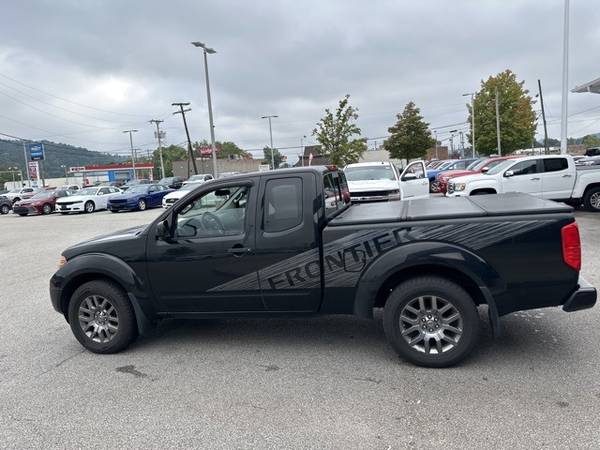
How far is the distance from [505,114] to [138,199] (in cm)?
3289

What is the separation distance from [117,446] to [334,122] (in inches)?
1333

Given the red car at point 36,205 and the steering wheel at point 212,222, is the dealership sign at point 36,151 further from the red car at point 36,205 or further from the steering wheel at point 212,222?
the steering wheel at point 212,222

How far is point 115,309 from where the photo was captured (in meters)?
4.42

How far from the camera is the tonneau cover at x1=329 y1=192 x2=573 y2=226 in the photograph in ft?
12.0

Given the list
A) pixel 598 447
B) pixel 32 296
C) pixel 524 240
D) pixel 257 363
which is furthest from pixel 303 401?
pixel 32 296

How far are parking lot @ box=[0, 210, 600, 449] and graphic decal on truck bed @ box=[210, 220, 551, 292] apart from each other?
75 centimetres

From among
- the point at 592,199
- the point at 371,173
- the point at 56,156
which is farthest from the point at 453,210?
the point at 56,156

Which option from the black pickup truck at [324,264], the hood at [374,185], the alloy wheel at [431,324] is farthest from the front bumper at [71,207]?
the alloy wheel at [431,324]

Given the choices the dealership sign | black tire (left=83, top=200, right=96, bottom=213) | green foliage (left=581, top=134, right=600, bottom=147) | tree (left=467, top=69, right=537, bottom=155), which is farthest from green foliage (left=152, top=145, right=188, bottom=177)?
green foliage (left=581, top=134, right=600, bottom=147)

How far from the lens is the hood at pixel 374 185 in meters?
11.1

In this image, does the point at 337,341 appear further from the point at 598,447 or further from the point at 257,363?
the point at 598,447

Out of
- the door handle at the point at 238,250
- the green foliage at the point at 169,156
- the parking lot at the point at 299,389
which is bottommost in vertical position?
the parking lot at the point at 299,389

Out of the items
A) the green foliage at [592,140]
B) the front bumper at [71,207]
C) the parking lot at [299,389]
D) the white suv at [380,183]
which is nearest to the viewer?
the parking lot at [299,389]

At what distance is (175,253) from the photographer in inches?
166
